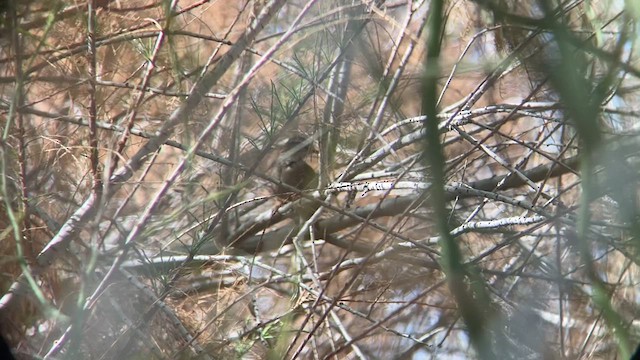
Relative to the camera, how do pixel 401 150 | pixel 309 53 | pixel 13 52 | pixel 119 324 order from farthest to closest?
pixel 401 150
pixel 309 53
pixel 119 324
pixel 13 52

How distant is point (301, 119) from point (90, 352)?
52cm

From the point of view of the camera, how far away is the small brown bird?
154 cm

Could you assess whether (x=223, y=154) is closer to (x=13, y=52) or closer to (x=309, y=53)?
(x=309, y=53)

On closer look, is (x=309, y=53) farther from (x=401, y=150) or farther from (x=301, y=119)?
(x=401, y=150)

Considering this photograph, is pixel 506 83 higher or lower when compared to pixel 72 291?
higher

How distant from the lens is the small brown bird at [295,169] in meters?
1.54

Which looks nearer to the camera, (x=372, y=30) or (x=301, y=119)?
(x=372, y=30)

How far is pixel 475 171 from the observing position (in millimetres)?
1746

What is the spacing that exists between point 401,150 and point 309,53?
0.85 feet

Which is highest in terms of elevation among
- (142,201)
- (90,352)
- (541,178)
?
(541,178)

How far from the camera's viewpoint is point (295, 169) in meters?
1.76

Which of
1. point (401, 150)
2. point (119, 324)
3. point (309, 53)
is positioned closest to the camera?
point (119, 324)

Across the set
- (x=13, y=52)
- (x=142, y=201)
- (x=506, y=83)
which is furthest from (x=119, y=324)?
(x=506, y=83)

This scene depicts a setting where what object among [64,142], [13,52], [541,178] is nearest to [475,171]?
[541,178]
